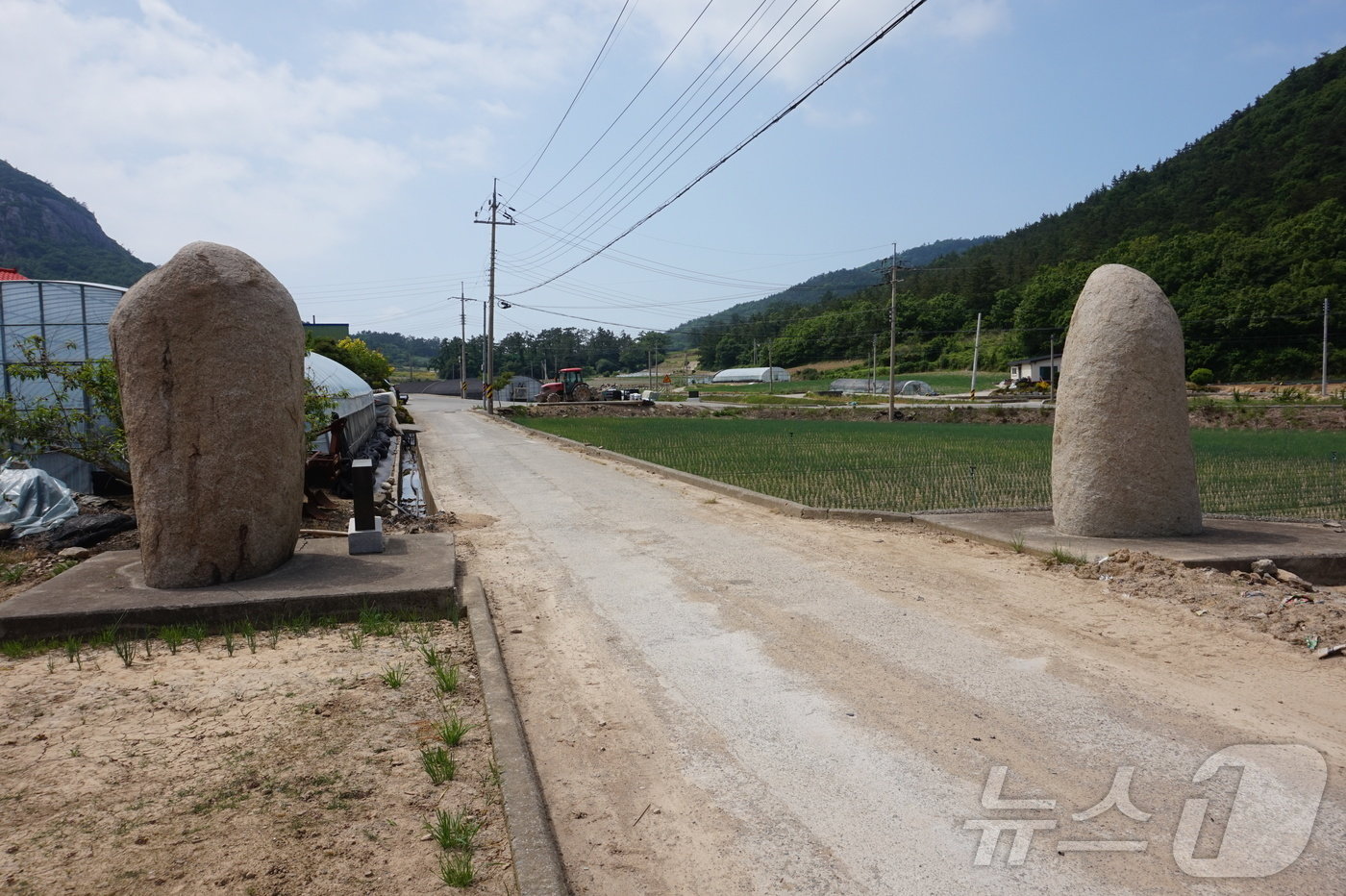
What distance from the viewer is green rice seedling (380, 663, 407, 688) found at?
547 cm

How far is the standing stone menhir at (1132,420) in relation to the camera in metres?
9.23

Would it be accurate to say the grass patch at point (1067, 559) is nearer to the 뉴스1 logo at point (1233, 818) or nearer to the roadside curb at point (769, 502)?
the roadside curb at point (769, 502)

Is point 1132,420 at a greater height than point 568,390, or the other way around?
point 1132,420

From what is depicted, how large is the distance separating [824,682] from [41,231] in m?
81.2

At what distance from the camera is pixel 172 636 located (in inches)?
252

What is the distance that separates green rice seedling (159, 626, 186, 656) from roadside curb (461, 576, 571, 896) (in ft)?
6.73

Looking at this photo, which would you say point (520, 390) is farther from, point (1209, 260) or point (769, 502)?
point (769, 502)

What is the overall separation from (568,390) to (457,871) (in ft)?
235

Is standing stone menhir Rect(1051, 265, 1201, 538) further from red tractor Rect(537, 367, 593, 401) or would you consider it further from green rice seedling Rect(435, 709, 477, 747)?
red tractor Rect(537, 367, 593, 401)

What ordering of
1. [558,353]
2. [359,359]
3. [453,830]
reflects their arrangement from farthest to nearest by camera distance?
[558,353] < [359,359] < [453,830]

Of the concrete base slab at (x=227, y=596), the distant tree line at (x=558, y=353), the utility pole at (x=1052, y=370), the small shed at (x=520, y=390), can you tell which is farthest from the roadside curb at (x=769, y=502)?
the distant tree line at (x=558, y=353)

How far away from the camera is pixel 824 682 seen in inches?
219

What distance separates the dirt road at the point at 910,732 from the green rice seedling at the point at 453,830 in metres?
0.38

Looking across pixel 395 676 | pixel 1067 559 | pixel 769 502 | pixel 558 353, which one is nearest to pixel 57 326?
pixel 769 502
